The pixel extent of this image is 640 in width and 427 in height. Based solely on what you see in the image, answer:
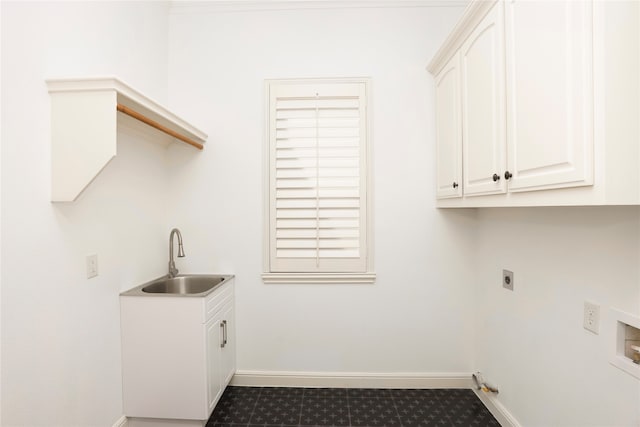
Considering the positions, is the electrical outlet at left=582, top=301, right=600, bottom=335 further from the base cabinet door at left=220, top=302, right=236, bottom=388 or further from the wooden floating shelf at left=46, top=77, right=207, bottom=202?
the wooden floating shelf at left=46, top=77, right=207, bottom=202

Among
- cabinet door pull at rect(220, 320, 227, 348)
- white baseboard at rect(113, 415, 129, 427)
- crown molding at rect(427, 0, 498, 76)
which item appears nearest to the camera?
crown molding at rect(427, 0, 498, 76)

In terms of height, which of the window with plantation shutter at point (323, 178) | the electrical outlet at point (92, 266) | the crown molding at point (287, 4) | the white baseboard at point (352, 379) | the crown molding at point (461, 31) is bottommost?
the white baseboard at point (352, 379)

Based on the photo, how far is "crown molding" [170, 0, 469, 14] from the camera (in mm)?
2348

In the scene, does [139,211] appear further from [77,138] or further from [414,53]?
[414,53]

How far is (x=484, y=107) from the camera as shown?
5.27 feet

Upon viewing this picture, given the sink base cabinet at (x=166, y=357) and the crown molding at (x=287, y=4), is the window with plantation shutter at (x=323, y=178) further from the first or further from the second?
the sink base cabinet at (x=166, y=357)

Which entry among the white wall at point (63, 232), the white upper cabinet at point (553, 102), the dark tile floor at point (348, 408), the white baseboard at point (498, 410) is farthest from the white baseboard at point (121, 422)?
the white upper cabinet at point (553, 102)

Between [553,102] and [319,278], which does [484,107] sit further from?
[319,278]

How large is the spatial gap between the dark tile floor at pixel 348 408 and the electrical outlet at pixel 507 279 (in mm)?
857

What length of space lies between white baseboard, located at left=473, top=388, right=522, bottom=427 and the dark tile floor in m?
0.03

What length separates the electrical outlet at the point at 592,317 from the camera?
1.30 meters

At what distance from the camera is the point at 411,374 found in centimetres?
237

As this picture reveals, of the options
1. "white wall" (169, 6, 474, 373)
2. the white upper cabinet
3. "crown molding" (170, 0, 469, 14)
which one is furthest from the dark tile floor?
"crown molding" (170, 0, 469, 14)

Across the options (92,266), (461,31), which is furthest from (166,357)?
(461,31)
